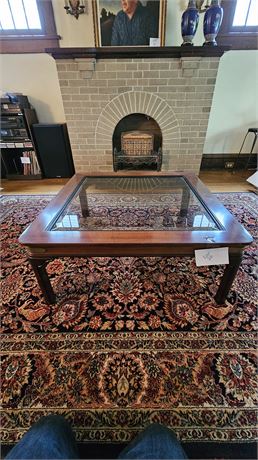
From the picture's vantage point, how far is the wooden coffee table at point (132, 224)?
2.76ft

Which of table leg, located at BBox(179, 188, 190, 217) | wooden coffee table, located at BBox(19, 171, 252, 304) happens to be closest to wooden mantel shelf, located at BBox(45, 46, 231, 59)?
wooden coffee table, located at BBox(19, 171, 252, 304)

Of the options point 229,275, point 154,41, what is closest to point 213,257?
point 229,275

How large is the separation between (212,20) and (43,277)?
262 centimetres

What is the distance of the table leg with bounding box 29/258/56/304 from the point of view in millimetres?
897

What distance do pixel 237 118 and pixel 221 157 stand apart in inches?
19.7

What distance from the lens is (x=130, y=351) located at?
2.87 feet

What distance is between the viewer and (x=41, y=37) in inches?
88.7

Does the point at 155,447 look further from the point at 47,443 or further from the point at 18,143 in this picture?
the point at 18,143

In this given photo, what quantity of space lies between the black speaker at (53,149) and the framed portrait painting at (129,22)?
3.41 feet

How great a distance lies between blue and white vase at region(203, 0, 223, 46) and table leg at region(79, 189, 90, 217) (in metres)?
1.96

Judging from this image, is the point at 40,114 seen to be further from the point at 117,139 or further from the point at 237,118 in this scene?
the point at 237,118

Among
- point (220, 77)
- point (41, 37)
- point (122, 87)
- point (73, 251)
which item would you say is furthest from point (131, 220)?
point (41, 37)

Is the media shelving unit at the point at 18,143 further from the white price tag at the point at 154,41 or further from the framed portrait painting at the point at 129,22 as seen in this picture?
the white price tag at the point at 154,41

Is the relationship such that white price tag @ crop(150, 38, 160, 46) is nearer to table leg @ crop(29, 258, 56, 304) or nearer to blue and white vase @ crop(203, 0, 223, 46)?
blue and white vase @ crop(203, 0, 223, 46)
